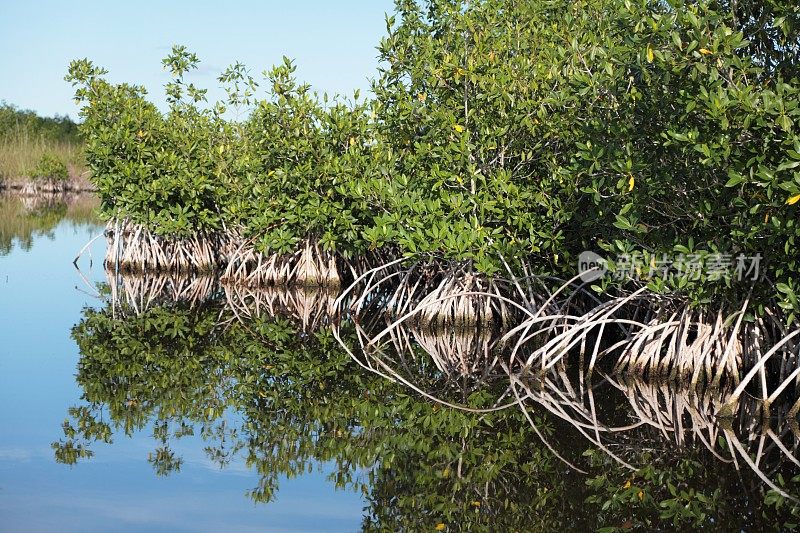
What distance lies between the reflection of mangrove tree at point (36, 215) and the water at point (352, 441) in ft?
28.1

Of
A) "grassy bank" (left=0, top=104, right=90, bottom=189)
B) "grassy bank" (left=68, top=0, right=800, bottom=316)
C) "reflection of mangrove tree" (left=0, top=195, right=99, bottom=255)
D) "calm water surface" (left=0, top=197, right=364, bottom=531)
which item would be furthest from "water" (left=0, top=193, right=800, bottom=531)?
"grassy bank" (left=0, top=104, right=90, bottom=189)

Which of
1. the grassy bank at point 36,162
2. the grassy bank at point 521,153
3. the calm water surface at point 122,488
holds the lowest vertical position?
the calm water surface at point 122,488

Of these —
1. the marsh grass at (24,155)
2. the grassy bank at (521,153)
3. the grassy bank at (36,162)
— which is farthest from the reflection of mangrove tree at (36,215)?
the grassy bank at (521,153)

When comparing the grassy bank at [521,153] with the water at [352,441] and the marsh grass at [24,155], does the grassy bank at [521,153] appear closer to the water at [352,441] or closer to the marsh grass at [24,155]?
the water at [352,441]

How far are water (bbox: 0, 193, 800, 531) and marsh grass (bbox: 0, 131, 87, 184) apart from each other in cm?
3186

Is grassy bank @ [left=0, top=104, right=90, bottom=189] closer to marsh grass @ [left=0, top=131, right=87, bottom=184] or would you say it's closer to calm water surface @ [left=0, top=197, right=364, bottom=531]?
marsh grass @ [left=0, top=131, right=87, bottom=184]

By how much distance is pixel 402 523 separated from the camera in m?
5.30

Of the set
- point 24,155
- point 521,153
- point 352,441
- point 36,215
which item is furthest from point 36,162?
point 352,441

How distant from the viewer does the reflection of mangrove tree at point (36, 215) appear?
75.5 ft

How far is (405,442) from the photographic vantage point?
689 cm

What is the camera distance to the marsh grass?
40531 mm

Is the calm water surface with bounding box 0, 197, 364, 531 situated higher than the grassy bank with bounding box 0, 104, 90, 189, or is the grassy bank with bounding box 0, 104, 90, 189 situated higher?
the grassy bank with bounding box 0, 104, 90, 189

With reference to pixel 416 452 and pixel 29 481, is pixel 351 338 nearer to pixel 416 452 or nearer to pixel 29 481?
pixel 416 452

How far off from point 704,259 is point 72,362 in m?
5.92
